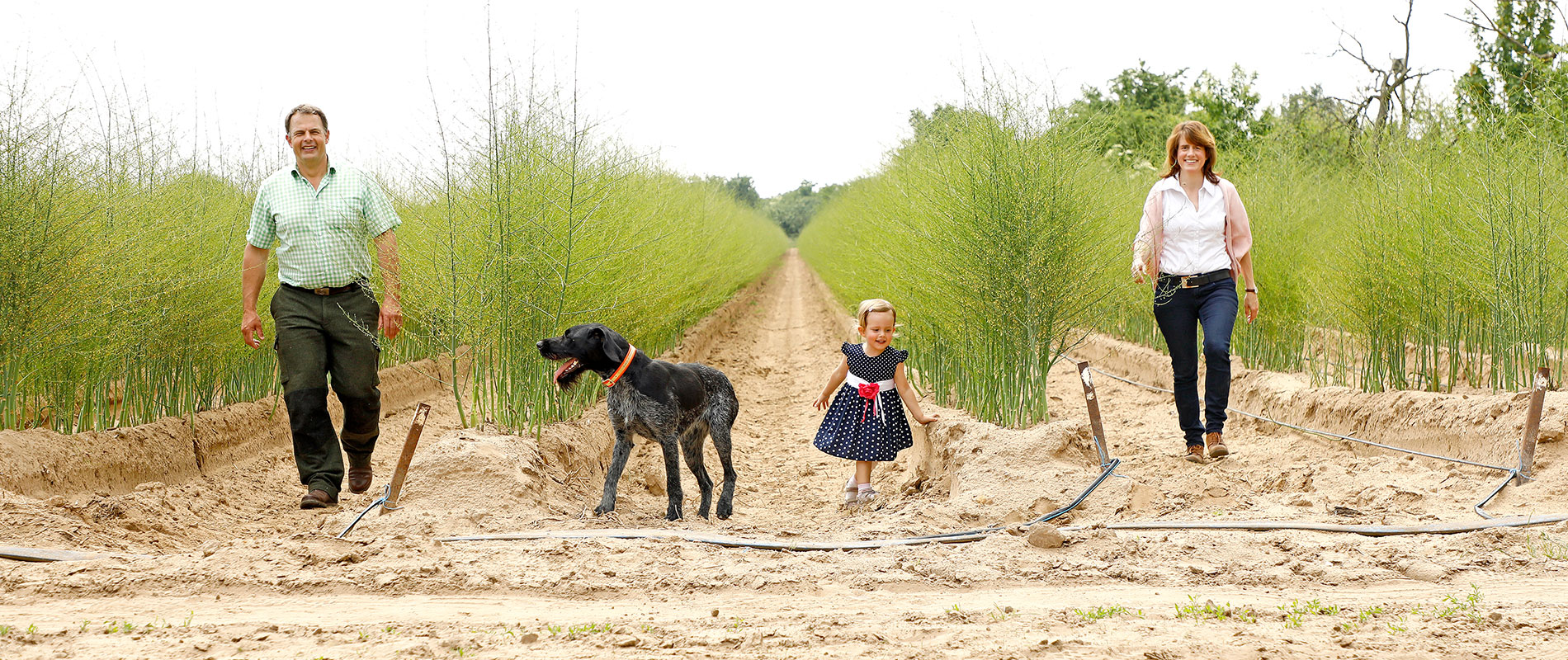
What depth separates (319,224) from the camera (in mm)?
5004

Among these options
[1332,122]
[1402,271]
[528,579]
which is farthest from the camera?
[1332,122]

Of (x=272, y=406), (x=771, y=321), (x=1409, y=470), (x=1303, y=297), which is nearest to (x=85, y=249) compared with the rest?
(x=272, y=406)

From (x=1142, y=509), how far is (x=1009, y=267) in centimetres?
170

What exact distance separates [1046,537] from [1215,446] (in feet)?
7.70

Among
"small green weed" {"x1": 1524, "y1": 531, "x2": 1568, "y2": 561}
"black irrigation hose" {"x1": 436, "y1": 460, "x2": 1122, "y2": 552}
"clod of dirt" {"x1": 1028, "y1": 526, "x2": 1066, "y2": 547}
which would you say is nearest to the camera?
"small green weed" {"x1": 1524, "y1": 531, "x2": 1568, "y2": 561}

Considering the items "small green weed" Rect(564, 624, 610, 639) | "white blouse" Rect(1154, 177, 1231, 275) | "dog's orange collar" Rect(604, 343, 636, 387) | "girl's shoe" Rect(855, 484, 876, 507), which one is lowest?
"girl's shoe" Rect(855, 484, 876, 507)

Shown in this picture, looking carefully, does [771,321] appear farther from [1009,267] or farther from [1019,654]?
[1019,654]

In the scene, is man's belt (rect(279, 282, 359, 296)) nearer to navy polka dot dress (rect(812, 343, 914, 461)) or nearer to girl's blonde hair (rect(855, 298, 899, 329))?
navy polka dot dress (rect(812, 343, 914, 461))

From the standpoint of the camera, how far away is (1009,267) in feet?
18.6

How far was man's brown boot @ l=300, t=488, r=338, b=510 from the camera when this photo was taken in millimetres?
5023

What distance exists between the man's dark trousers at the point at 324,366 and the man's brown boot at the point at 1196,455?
14.4 ft

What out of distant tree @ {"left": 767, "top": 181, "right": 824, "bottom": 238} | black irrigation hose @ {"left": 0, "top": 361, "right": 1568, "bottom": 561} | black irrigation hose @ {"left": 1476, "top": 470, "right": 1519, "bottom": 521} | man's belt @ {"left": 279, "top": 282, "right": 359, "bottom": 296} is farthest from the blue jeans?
distant tree @ {"left": 767, "top": 181, "right": 824, "bottom": 238}

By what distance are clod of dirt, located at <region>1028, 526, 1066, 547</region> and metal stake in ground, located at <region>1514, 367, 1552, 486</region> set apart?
2423 millimetres

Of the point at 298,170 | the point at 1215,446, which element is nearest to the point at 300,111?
the point at 298,170
